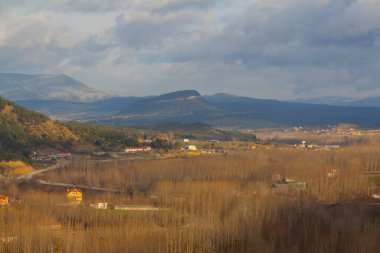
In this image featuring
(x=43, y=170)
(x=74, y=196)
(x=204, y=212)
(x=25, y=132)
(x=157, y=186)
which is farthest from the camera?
(x=25, y=132)

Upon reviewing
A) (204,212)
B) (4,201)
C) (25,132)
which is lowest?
(4,201)

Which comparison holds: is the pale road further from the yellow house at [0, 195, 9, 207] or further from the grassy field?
the yellow house at [0, 195, 9, 207]

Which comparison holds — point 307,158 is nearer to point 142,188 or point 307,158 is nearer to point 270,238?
point 142,188

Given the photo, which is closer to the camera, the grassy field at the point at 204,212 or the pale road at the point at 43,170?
the grassy field at the point at 204,212

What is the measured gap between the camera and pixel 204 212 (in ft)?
170

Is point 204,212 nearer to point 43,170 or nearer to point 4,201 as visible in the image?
point 4,201

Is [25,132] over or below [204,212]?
over

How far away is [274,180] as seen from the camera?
251 feet

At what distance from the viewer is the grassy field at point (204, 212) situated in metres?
41.0

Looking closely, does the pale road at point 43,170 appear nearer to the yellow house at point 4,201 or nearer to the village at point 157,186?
the village at point 157,186

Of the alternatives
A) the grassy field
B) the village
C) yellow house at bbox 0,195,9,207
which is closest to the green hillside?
the village

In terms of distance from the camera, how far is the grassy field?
41.0 m

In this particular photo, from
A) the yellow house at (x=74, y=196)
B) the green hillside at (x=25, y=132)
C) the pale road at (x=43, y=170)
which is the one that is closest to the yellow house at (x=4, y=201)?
the yellow house at (x=74, y=196)

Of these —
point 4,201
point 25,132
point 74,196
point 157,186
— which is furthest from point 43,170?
point 4,201
